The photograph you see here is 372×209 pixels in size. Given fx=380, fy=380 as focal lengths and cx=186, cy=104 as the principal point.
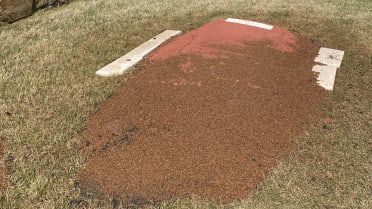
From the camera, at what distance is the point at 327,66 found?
222 inches

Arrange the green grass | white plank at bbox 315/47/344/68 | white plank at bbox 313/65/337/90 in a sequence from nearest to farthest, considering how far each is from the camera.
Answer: the green grass
white plank at bbox 313/65/337/90
white plank at bbox 315/47/344/68

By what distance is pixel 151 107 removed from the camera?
4.19m

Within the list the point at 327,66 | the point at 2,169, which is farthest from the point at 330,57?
the point at 2,169

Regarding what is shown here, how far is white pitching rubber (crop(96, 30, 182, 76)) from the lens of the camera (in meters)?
5.25

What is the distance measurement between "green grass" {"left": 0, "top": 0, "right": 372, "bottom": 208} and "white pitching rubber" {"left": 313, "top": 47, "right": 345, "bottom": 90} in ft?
0.41

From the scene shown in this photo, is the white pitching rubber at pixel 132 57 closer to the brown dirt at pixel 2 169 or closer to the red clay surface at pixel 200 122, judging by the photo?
the red clay surface at pixel 200 122

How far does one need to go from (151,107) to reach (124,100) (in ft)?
1.29

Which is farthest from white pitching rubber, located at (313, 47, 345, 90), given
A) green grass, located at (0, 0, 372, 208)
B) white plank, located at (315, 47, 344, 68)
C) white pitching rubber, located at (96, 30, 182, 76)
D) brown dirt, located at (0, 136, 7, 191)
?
brown dirt, located at (0, 136, 7, 191)

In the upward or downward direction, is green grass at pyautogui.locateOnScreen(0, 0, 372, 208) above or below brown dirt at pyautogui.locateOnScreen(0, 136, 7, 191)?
below

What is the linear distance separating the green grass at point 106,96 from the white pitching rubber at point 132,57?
19 centimetres

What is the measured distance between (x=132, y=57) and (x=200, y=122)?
7.19 ft

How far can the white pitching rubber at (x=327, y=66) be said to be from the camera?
5.07 meters

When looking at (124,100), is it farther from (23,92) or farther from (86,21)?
(86,21)

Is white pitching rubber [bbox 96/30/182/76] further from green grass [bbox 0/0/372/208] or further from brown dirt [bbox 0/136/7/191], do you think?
brown dirt [bbox 0/136/7/191]
